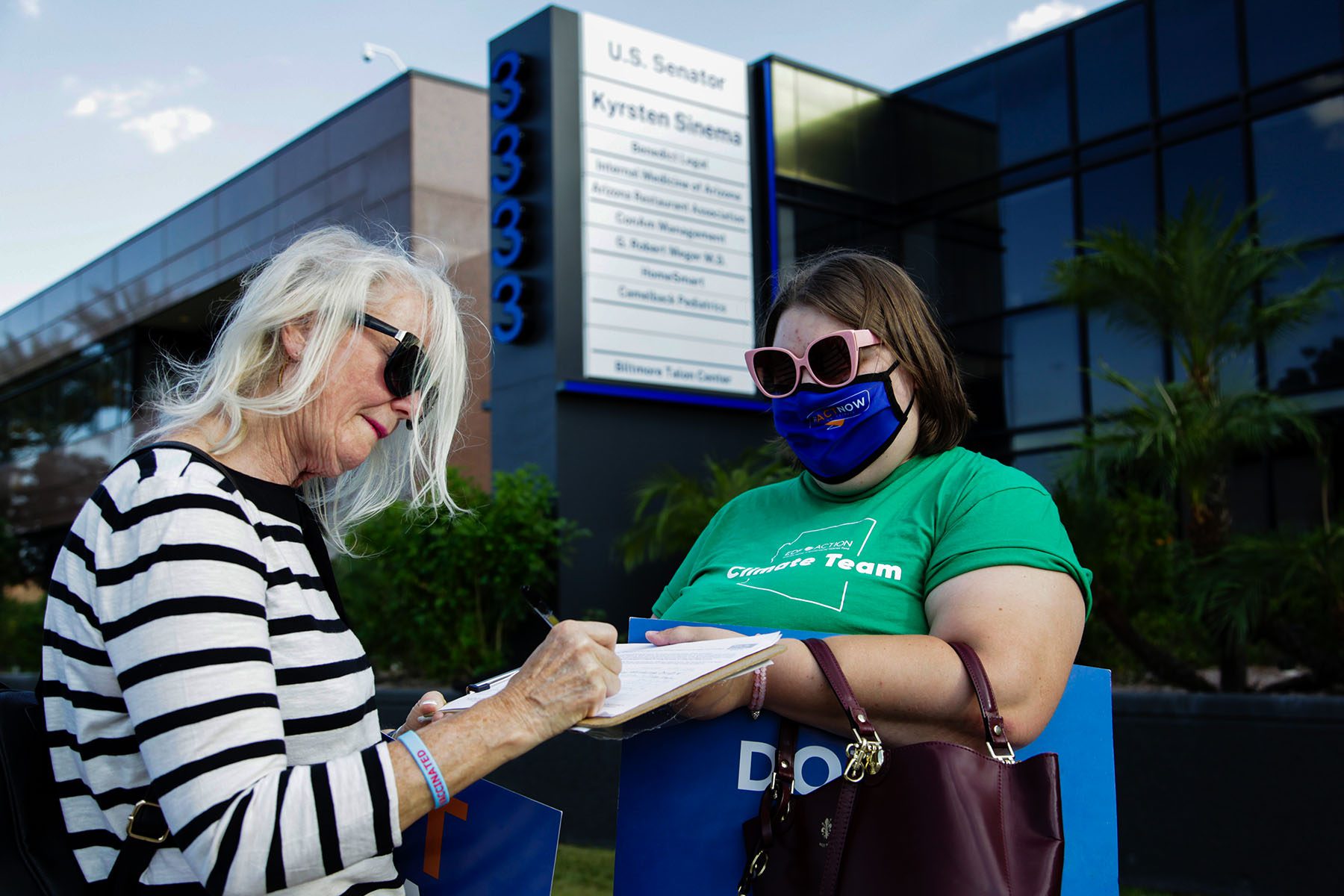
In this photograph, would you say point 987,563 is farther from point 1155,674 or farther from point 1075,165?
point 1075,165

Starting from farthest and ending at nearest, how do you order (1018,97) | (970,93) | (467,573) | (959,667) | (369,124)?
1. (369,124)
2. (970,93)
3. (1018,97)
4. (467,573)
5. (959,667)

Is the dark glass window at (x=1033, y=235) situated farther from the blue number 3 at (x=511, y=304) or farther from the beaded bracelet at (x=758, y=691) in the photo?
the beaded bracelet at (x=758, y=691)

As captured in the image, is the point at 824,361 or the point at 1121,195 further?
the point at 1121,195

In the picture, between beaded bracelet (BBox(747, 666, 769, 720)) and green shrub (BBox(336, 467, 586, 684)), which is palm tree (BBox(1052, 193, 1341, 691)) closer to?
green shrub (BBox(336, 467, 586, 684))

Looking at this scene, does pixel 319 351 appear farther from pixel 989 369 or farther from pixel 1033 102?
pixel 1033 102

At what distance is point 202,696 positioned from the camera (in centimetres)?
143

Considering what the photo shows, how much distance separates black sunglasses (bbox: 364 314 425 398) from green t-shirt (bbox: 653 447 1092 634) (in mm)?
734

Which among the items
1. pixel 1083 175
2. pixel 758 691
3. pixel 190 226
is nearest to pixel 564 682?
pixel 758 691

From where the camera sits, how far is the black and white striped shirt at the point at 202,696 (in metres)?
1.43

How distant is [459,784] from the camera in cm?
155

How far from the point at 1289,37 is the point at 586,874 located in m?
11.4

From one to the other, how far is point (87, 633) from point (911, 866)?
1.22 metres

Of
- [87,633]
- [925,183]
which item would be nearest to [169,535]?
[87,633]

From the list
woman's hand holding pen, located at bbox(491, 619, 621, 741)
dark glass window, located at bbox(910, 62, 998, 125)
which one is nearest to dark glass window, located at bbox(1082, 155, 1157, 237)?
dark glass window, located at bbox(910, 62, 998, 125)
